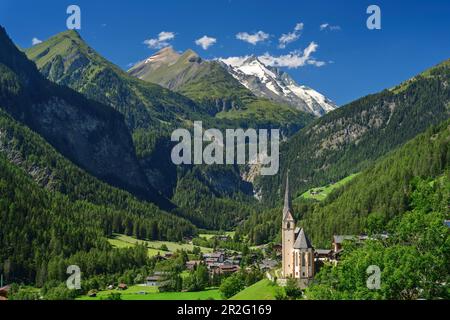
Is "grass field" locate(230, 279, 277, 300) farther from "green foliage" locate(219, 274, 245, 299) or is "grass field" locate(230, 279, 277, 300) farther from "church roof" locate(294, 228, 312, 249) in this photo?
"church roof" locate(294, 228, 312, 249)

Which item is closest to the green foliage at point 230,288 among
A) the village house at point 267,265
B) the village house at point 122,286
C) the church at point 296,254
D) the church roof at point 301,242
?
the church at point 296,254

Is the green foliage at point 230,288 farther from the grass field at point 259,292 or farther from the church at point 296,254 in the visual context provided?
the church at point 296,254

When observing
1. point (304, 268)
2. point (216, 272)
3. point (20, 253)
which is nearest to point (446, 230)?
point (304, 268)

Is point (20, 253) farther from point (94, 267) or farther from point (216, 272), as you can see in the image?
point (216, 272)

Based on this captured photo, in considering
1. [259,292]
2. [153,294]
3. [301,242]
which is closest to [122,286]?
[153,294]

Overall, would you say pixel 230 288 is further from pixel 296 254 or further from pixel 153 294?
Answer: pixel 153 294

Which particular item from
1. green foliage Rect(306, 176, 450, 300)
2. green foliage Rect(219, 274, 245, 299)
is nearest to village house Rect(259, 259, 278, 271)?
green foliage Rect(219, 274, 245, 299)
